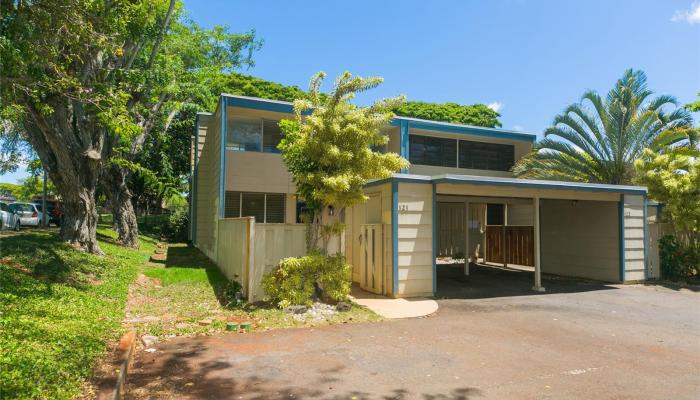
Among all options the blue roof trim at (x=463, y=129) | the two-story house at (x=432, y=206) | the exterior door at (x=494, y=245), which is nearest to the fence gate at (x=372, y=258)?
the two-story house at (x=432, y=206)

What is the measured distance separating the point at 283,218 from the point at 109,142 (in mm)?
6548

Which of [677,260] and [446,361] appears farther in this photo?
[677,260]

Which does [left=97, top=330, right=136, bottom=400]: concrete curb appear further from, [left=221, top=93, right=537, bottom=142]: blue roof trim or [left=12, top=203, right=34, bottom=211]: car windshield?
[left=12, top=203, right=34, bottom=211]: car windshield

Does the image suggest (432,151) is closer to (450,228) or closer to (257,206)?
(450,228)

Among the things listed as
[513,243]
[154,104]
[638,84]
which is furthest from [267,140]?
[638,84]

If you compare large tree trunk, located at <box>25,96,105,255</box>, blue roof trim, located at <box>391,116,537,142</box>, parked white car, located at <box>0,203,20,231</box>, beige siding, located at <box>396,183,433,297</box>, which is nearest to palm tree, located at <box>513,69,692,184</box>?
blue roof trim, located at <box>391,116,537,142</box>

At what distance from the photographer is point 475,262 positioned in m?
18.4

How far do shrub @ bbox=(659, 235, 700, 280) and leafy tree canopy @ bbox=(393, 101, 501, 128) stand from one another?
2446cm

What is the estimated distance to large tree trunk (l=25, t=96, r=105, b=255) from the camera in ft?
41.1

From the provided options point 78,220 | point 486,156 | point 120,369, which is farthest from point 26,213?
point 120,369

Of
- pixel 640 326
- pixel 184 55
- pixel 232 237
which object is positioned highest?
pixel 184 55

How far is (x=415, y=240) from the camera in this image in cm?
1027

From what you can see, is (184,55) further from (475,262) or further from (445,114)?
(445,114)

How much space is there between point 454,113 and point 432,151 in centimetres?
2111
